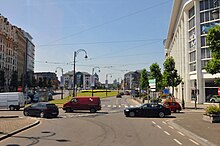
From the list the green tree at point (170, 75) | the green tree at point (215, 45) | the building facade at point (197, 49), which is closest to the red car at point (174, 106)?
the green tree at point (170, 75)

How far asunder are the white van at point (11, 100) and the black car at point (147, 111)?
17497mm

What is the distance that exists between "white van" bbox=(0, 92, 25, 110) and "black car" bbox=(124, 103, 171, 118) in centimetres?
1750

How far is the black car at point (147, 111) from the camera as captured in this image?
87.8ft

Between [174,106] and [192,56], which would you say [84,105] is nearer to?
[174,106]

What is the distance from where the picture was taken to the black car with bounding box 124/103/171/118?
87.8 ft

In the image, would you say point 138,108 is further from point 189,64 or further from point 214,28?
point 189,64

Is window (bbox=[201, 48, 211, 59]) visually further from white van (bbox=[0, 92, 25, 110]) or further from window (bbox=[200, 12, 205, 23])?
white van (bbox=[0, 92, 25, 110])

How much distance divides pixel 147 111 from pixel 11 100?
20.0m

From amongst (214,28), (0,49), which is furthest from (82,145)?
(0,49)

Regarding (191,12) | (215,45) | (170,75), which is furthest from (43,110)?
(191,12)

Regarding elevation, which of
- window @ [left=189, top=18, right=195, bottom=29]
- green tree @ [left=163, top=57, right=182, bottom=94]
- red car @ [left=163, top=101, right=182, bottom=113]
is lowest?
red car @ [left=163, top=101, right=182, bottom=113]

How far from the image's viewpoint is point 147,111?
88.2 feet

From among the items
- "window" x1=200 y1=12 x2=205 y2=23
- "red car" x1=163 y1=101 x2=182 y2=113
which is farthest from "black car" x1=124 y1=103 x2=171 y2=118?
"window" x1=200 y1=12 x2=205 y2=23

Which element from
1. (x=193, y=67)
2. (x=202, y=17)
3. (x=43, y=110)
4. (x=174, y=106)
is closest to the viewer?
(x=43, y=110)
